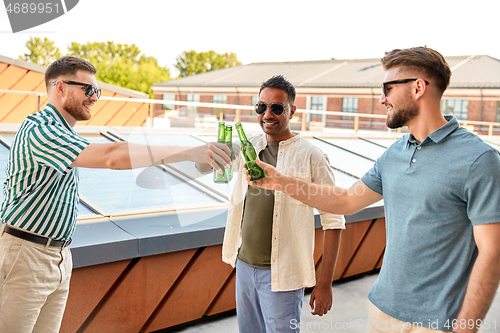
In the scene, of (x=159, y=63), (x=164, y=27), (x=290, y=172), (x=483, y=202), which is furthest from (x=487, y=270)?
(x=159, y=63)

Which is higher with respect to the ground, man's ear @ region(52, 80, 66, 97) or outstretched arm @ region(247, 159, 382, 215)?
man's ear @ region(52, 80, 66, 97)

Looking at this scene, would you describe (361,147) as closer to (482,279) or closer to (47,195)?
(482,279)

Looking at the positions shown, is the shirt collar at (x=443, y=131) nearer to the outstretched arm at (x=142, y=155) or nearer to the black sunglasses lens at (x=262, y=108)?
the outstretched arm at (x=142, y=155)

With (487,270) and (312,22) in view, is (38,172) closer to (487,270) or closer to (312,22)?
Answer: (487,270)

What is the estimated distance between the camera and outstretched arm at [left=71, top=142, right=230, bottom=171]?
1341 millimetres

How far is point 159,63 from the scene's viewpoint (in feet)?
222

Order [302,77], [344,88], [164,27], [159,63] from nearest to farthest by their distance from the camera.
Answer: [344,88], [302,77], [164,27], [159,63]

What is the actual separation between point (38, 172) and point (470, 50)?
31899mm

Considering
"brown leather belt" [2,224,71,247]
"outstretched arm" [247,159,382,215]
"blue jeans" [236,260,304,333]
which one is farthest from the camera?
"blue jeans" [236,260,304,333]

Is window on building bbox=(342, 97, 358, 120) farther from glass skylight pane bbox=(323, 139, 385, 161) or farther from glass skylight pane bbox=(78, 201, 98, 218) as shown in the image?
glass skylight pane bbox=(78, 201, 98, 218)

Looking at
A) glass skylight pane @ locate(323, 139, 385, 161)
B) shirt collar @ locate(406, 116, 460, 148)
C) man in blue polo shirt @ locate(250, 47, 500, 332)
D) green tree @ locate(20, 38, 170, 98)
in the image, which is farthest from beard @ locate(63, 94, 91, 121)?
green tree @ locate(20, 38, 170, 98)

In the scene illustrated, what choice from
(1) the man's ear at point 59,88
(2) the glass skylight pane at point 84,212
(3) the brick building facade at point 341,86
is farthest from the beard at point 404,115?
(3) the brick building facade at point 341,86

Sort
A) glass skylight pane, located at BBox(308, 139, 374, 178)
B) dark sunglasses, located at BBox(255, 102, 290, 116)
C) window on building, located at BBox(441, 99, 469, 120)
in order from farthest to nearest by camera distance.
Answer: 1. window on building, located at BBox(441, 99, 469, 120)
2. glass skylight pane, located at BBox(308, 139, 374, 178)
3. dark sunglasses, located at BBox(255, 102, 290, 116)

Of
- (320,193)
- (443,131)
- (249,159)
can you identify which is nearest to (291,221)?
(320,193)
